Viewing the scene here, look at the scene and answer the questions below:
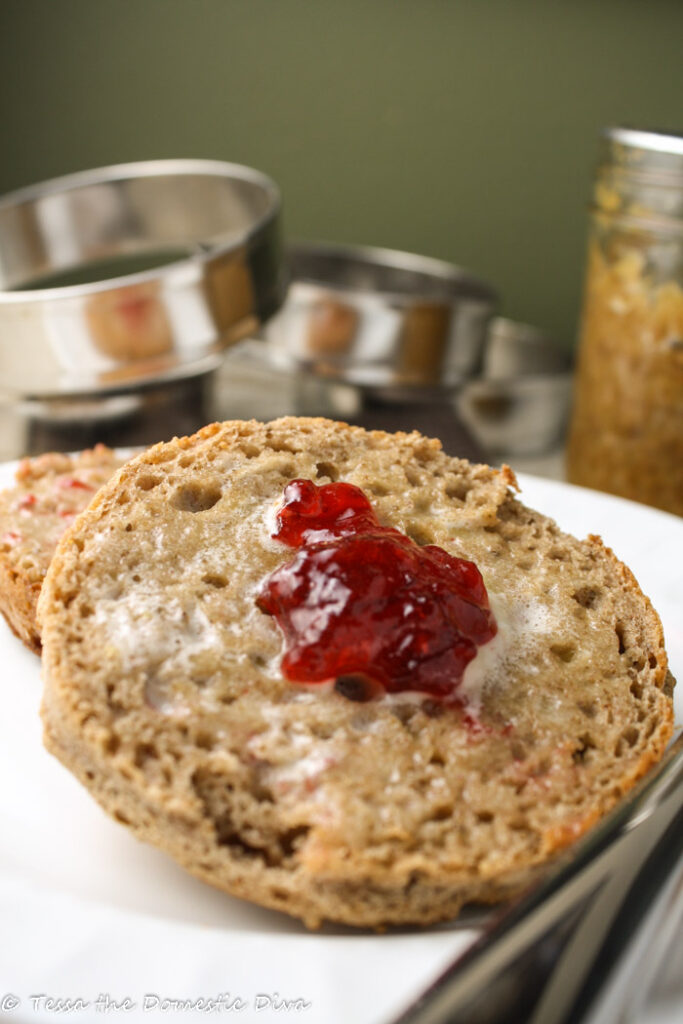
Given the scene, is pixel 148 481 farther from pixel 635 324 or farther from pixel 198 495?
pixel 635 324

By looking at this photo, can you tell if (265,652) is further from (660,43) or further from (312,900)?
(660,43)

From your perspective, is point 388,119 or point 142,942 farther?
point 388,119

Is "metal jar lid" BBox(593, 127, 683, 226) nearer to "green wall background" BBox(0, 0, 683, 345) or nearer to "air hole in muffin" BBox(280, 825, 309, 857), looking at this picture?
"green wall background" BBox(0, 0, 683, 345)

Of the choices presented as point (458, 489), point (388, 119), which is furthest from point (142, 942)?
point (388, 119)

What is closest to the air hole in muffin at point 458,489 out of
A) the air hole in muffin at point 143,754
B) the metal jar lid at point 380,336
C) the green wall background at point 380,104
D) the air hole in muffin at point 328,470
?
the air hole in muffin at point 328,470

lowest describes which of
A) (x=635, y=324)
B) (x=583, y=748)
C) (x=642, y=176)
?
(x=583, y=748)

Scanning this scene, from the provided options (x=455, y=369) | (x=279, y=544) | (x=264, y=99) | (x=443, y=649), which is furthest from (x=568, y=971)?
(x=264, y=99)
